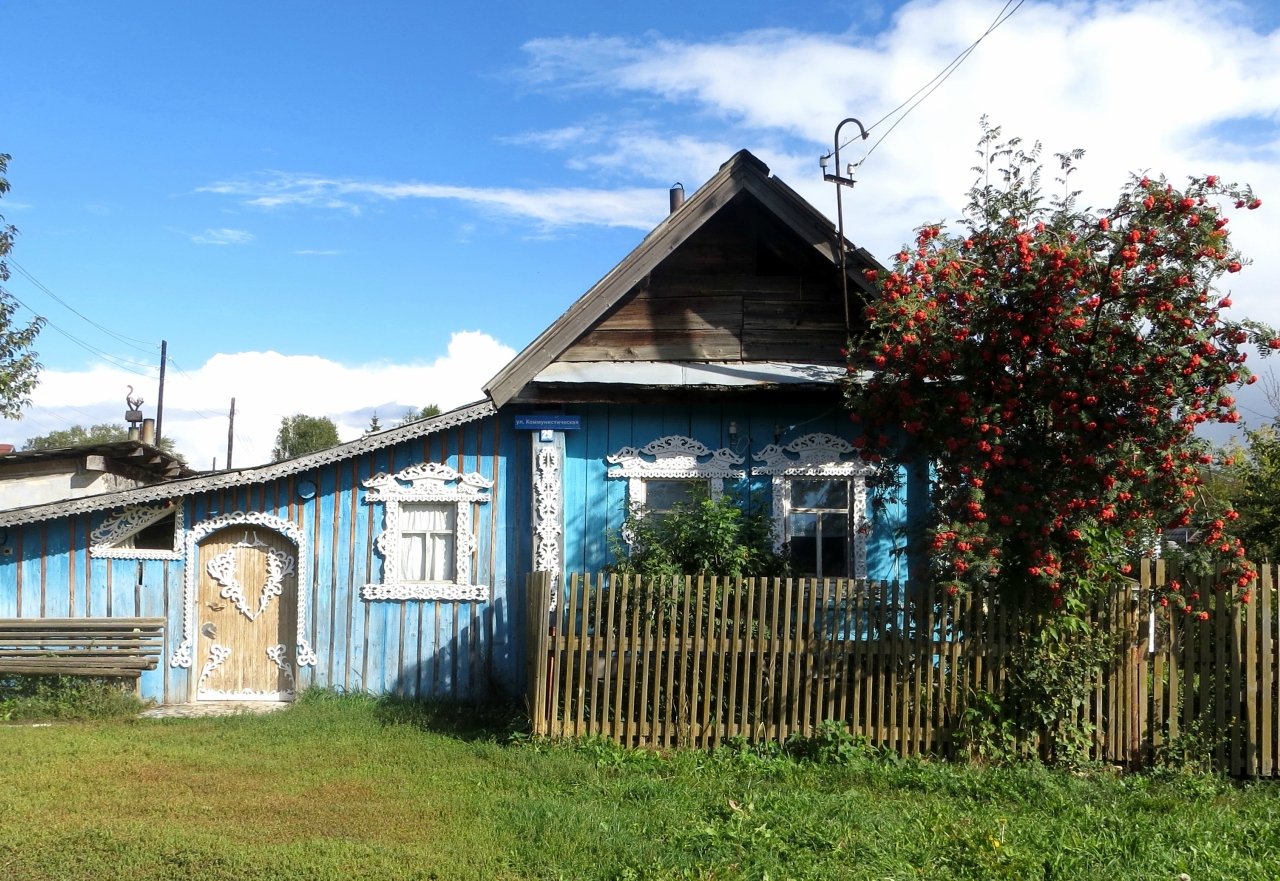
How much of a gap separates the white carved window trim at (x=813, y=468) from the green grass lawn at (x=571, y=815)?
2987 millimetres

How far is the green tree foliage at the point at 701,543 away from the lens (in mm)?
9500

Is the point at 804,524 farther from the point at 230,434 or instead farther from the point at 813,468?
the point at 230,434

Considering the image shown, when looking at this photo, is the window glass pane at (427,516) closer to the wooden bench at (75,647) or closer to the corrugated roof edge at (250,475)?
the corrugated roof edge at (250,475)

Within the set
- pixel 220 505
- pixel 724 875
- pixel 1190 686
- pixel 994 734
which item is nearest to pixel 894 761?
pixel 994 734

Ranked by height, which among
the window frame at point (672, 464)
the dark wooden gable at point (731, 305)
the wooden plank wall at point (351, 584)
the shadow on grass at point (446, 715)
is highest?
the dark wooden gable at point (731, 305)

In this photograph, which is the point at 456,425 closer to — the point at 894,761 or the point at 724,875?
the point at 894,761

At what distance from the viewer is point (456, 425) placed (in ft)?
35.4

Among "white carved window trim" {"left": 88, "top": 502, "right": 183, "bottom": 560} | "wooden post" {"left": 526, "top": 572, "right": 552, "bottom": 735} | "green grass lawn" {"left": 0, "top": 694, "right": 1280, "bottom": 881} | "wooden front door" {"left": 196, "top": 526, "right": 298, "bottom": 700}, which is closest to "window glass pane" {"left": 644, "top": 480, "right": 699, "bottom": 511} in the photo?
"wooden post" {"left": 526, "top": 572, "right": 552, "bottom": 735}

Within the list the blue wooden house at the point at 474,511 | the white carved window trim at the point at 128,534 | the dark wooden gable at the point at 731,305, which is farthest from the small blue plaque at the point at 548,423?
the white carved window trim at the point at 128,534

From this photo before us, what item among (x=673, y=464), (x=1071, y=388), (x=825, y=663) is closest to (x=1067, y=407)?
(x=1071, y=388)

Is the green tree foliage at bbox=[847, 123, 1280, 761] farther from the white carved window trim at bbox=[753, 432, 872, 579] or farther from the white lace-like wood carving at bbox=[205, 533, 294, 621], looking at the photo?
the white lace-like wood carving at bbox=[205, 533, 294, 621]

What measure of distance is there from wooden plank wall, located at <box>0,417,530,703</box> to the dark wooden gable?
167cm

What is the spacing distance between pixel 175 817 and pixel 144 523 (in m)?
5.06

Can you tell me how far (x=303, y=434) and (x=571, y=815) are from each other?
44.8 m
